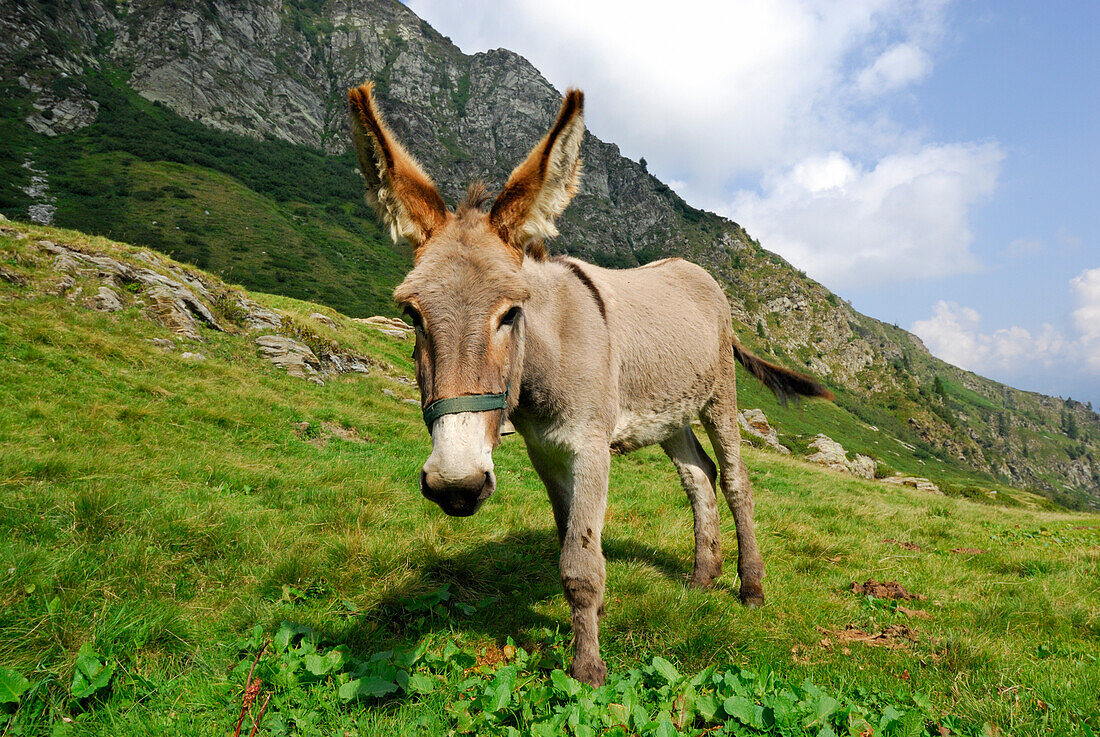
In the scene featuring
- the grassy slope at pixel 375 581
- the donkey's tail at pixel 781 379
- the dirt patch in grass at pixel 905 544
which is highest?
the donkey's tail at pixel 781 379

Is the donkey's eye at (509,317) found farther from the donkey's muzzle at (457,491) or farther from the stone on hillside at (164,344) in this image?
the stone on hillside at (164,344)

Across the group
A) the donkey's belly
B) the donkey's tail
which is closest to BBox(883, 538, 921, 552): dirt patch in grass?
the donkey's tail

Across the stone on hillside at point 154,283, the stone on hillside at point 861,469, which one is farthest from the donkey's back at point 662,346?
the stone on hillside at point 861,469

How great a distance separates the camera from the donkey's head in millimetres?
2270

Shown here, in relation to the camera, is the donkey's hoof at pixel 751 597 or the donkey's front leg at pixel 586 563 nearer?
the donkey's front leg at pixel 586 563

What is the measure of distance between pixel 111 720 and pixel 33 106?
161 metres

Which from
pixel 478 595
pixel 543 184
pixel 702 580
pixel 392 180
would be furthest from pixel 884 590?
pixel 392 180

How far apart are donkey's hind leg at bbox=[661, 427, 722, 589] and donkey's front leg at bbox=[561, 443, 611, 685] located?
223 cm

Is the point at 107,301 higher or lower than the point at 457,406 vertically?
lower

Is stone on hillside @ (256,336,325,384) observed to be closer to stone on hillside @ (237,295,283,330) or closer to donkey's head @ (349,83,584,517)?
stone on hillside @ (237,295,283,330)

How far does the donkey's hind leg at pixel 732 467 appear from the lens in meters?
4.98

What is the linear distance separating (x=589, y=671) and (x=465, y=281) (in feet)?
8.72

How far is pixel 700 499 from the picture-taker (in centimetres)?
536

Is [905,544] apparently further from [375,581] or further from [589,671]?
[375,581]
